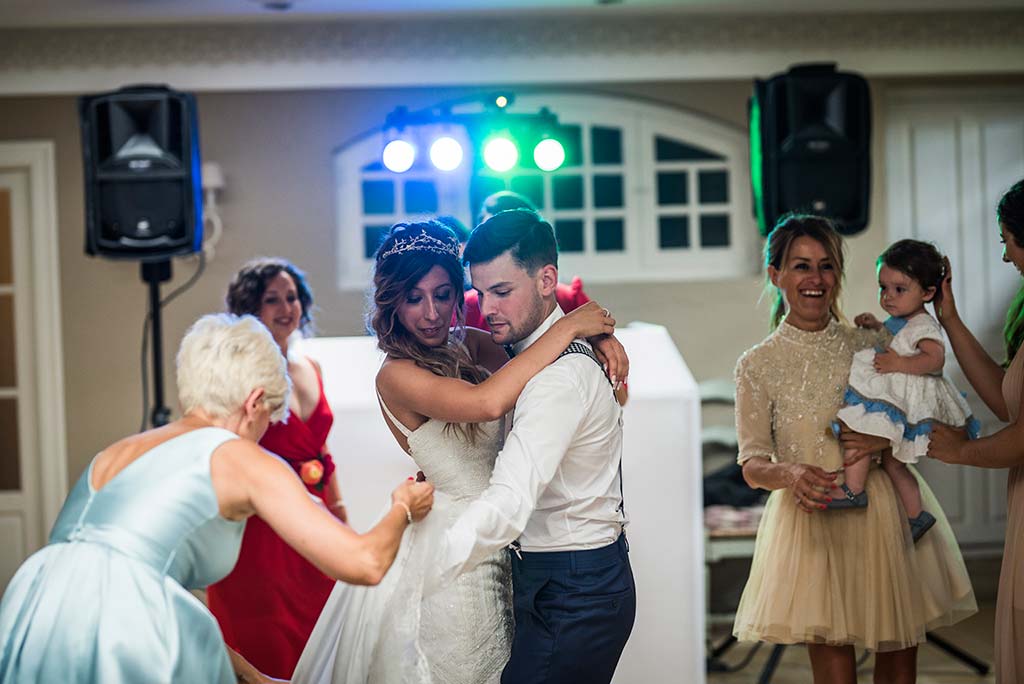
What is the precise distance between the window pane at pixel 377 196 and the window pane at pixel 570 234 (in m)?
0.92

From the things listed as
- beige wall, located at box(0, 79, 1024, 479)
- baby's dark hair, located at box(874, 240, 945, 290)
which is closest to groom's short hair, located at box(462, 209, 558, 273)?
baby's dark hair, located at box(874, 240, 945, 290)

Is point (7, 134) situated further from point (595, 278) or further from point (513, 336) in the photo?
point (513, 336)

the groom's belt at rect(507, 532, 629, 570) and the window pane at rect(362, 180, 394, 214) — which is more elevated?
the window pane at rect(362, 180, 394, 214)

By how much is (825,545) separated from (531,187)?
3203 millimetres

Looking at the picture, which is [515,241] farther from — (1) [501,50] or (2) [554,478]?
(1) [501,50]

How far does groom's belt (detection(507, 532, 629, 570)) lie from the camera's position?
83.0 inches

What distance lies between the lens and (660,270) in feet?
18.4

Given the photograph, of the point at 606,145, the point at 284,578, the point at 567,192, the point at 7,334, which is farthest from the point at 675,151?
the point at 7,334

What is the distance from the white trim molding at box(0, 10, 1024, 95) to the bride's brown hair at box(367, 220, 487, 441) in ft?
10.2

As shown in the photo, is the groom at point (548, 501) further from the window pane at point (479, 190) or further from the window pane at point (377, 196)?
the window pane at point (377, 196)

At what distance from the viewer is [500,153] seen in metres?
4.24

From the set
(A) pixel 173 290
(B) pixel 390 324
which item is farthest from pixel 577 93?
(B) pixel 390 324

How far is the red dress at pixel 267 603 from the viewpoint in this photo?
10.3 ft

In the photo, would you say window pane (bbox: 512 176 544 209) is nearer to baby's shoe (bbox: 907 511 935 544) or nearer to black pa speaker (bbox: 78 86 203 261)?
black pa speaker (bbox: 78 86 203 261)
